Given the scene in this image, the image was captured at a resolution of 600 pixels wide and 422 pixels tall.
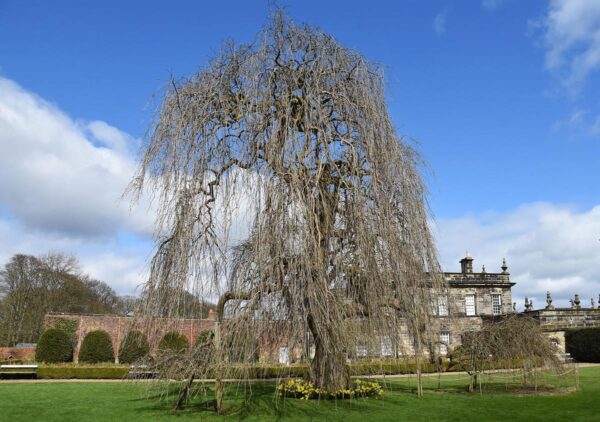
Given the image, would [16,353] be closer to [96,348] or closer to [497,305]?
[96,348]

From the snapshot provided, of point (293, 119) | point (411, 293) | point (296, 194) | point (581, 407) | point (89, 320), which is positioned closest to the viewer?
point (296, 194)

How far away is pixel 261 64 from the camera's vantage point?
338 inches

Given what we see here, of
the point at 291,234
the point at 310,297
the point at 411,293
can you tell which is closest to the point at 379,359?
the point at 411,293

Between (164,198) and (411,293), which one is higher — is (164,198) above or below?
above

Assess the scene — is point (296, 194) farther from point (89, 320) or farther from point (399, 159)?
point (89, 320)

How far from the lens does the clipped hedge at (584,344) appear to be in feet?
84.9

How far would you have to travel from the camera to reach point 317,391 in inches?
399

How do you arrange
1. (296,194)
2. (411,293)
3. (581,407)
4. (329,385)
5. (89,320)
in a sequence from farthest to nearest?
(89,320)
(581,407)
(329,385)
(411,293)
(296,194)

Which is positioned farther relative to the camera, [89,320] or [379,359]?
[89,320]

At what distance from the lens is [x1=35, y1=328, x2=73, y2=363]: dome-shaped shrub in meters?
22.2

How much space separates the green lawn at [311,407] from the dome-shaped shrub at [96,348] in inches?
365

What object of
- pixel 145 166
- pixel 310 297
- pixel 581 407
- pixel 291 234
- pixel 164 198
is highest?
pixel 145 166

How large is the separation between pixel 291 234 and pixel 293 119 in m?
2.13

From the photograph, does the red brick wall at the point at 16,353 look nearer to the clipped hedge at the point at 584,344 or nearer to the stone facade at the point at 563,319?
the stone facade at the point at 563,319
